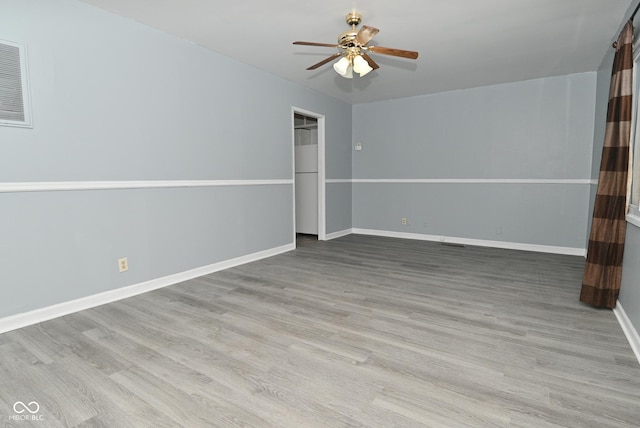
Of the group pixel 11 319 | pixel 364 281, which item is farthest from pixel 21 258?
pixel 364 281

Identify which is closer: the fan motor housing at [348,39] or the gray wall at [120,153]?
the gray wall at [120,153]

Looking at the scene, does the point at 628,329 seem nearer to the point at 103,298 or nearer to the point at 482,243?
the point at 482,243

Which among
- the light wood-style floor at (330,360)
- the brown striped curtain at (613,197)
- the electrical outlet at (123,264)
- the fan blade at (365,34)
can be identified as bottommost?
the light wood-style floor at (330,360)

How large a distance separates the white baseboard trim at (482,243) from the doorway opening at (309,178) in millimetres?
989

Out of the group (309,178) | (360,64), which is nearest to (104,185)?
(360,64)

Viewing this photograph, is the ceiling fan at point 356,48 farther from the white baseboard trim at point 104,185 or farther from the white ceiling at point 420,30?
the white baseboard trim at point 104,185

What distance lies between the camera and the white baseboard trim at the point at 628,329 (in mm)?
1999

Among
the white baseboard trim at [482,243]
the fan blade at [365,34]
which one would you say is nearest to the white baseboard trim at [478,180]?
the white baseboard trim at [482,243]

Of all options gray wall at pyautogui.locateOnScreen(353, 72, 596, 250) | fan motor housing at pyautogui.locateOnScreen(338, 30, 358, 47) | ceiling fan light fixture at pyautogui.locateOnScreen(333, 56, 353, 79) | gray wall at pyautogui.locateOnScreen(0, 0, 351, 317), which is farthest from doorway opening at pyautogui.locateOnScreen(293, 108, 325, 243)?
fan motor housing at pyautogui.locateOnScreen(338, 30, 358, 47)

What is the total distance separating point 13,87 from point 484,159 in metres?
5.43

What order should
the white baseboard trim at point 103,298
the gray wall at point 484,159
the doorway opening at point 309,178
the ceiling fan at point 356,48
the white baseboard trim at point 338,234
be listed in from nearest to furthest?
the white baseboard trim at point 103,298 → the ceiling fan at point 356,48 → the gray wall at point 484,159 → the doorway opening at point 309,178 → the white baseboard trim at point 338,234

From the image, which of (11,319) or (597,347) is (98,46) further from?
(597,347)

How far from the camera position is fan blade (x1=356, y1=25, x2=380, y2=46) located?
8.23 feet

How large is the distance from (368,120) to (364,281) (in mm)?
3620
